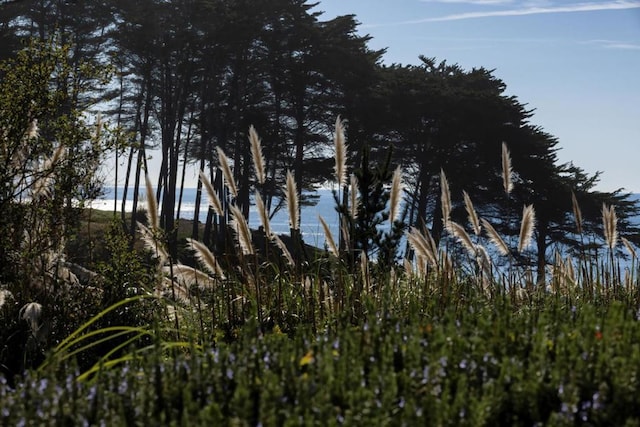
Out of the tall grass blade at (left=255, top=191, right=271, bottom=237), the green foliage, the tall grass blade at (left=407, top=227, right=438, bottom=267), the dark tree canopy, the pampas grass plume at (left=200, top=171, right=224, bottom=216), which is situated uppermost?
the dark tree canopy

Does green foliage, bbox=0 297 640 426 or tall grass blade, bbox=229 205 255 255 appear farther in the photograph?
tall grass blade, bbox=229 205 255 255

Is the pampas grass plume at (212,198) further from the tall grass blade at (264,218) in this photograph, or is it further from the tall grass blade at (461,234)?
the tall grass blade at (461,234)

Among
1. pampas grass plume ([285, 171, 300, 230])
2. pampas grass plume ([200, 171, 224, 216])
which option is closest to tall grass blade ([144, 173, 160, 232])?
pampas grass plume ([200, 171, 224, 216])

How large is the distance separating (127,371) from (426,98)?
107 ft

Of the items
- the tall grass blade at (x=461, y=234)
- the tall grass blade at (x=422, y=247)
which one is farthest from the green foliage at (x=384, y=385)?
the tall grass blade at (x=461, y=234)

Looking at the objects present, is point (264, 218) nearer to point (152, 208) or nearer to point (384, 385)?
point (152, 208)

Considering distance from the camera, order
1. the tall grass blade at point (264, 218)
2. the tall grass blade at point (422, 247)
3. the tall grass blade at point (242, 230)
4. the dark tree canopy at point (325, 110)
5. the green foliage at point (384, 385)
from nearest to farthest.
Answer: the green foliage at point (384, 385), the tall grass blade at point (242, 230), the tall grass blade at point (264, 218), the tall grass blade at point (422, 247), the dark tree canopy at point (325, 110)

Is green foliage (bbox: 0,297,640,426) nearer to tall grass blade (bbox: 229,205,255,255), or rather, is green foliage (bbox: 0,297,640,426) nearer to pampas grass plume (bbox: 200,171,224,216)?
tall grass blade (bbox: 229,205,255,255)

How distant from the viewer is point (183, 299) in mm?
6480

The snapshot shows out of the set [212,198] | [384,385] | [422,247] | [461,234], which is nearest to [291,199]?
[212,198]

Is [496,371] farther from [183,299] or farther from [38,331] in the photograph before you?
[38,331]

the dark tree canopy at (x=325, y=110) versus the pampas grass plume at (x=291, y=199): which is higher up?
the dark tree canopy at (x=325, y=110)

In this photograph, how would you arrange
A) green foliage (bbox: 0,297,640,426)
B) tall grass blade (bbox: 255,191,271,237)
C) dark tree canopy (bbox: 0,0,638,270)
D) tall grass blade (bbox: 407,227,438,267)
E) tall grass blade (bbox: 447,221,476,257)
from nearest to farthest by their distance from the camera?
green foliage (bbox: 0,297,640,426) → tall grass blade (bbox: 255,191,271,237) → tall grass blade (bbox: 407,227,438,267) → tall grass blade (bbox: 447,221,476,257) → dark tree canopy (bbox: 0,0,638,270)

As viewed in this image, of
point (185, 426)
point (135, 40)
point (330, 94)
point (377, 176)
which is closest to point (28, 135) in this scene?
point (377, 176)
